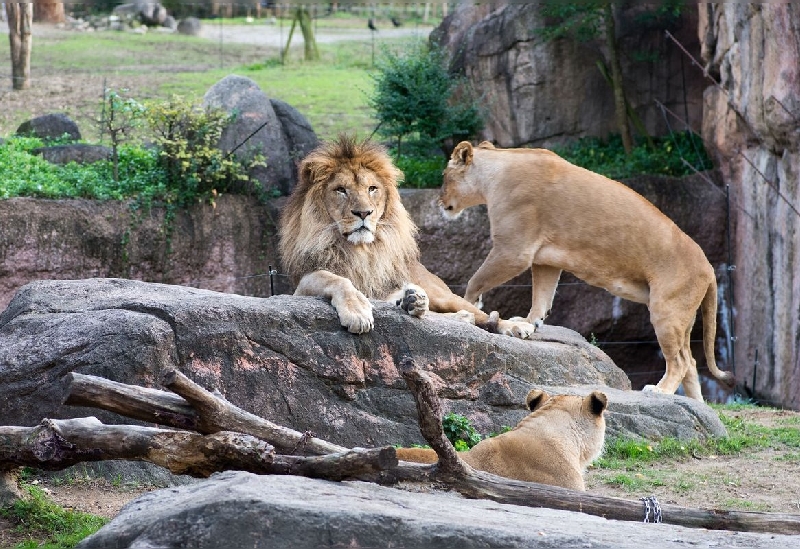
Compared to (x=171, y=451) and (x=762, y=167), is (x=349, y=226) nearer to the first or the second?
(x=171, y=451)

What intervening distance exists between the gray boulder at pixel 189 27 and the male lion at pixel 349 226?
70.2 feet

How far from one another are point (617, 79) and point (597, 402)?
9785mm

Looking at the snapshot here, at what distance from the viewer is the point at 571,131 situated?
15703mm

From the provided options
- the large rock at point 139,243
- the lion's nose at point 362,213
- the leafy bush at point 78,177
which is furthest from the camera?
the leafy bush at point 78,177

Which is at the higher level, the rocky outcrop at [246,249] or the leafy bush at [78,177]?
the leafy bush at [78,177]

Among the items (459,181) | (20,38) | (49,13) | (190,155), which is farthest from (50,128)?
(49,13)

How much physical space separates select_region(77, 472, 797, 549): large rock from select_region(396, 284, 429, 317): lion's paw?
3.03m

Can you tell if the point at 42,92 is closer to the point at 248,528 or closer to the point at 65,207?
the point at 65,207

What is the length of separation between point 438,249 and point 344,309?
643 cm

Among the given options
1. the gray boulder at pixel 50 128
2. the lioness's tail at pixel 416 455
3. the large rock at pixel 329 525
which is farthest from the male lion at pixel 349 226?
the gray boulder at pixel 50 128

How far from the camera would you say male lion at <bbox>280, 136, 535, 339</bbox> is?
24.9ft

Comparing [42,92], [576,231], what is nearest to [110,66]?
[42,92]

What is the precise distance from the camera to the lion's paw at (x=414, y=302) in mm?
7219

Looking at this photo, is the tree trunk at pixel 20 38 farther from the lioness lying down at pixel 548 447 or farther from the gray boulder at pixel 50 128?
the lioness lying down at pixel 548 447
